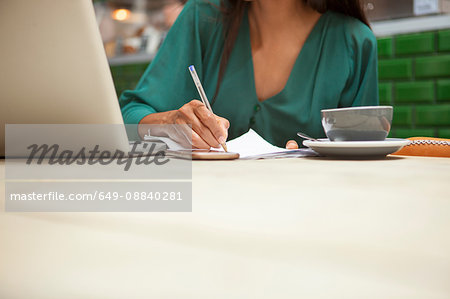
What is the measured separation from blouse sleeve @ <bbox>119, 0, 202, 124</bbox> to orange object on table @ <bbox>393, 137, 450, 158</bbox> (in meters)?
0.79

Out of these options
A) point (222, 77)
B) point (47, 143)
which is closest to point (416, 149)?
point (47, 143)

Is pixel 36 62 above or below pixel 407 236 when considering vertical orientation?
above

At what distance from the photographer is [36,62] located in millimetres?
469

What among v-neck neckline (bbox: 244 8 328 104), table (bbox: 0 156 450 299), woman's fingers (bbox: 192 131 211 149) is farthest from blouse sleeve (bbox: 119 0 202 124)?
table (bbox: 0 156 450 299)

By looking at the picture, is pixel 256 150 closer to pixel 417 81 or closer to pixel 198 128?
pixel 198 128

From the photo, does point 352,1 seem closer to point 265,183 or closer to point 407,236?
point 265,183

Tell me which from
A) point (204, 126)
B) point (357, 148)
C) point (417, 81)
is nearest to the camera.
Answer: point (357, 148)

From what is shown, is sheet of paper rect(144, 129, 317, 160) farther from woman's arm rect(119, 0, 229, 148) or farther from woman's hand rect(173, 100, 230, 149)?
woman's arm rect(119, 0, 229, 148)

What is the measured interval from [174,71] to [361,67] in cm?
65

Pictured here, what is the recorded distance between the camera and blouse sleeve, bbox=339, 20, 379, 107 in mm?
1343

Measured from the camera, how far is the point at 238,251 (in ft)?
0.49

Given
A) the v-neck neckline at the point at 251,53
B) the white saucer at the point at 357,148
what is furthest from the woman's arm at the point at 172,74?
the white saucer at the point at 357,148

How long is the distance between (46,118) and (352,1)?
1186 mm

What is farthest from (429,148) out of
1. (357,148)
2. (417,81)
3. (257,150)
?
(417,81)
